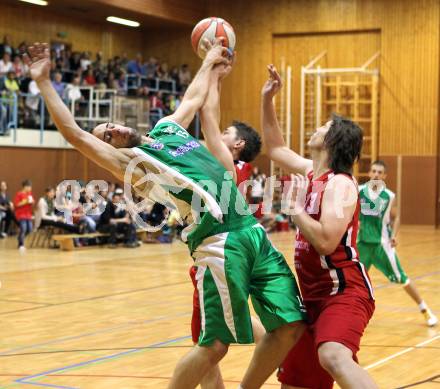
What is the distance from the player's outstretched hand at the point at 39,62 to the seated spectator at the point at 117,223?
13.2 metres

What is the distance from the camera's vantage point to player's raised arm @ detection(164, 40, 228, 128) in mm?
4664

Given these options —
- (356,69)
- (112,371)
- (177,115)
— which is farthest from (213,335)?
(356,69)

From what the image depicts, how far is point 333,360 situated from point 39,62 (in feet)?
6.65

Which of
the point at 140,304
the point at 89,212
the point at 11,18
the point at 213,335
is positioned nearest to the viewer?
the point at 213,335

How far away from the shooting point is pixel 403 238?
20453mm

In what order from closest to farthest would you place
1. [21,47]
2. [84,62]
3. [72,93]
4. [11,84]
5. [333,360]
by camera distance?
[333,360] < [11,84] < [72,93] < [21,47] < [84,62]

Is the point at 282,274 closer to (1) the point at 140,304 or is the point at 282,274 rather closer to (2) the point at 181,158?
(2) the point at 181,158

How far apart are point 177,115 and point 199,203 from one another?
0.74 m

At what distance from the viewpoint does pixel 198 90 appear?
189 inches

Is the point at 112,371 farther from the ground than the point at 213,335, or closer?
closer

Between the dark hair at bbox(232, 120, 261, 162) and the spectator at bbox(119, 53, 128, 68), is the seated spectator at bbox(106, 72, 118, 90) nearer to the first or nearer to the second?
the spectator at bbox(119, 53, 128, 68)

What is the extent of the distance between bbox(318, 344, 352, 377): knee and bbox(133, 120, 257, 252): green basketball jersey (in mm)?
787

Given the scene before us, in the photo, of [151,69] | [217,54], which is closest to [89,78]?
[151,69]

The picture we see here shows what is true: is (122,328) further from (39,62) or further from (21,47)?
(21,47)
